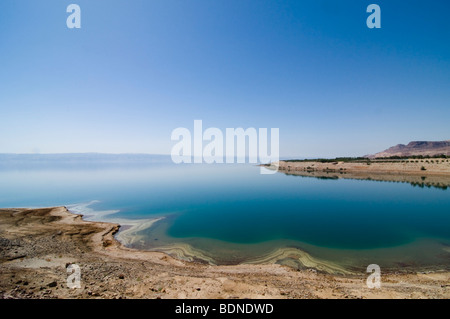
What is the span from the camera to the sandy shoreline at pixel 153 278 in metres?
6.98

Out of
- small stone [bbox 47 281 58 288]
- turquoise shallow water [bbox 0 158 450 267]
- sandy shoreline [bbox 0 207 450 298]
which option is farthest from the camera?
turquoise shallow water [bbox 0 158 450 267]

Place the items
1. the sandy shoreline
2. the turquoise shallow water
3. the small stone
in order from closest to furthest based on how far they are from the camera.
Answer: the sandy shoreline → the small stone → the turquoise shallow water

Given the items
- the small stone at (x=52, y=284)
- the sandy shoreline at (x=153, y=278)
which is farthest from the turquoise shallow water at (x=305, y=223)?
the small stone at (x=52, y=284)

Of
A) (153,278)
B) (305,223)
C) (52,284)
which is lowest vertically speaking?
(305,223)

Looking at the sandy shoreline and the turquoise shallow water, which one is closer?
the sandy shoreline

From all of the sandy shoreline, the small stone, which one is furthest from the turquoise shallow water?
the small stone

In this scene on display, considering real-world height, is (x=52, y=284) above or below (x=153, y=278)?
above

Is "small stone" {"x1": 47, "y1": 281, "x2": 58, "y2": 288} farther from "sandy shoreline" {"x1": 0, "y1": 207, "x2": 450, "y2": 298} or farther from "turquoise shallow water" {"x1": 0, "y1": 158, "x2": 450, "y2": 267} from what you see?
"turquoise shallow water" {"x1": 0, "y1": 158, "x2": 450, "y2": 267}

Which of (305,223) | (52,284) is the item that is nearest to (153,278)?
(52,284)

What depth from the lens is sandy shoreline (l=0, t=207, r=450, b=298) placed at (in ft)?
22.9

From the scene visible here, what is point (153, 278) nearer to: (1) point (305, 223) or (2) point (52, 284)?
(2) point (52, 284)

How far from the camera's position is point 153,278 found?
835 cm
